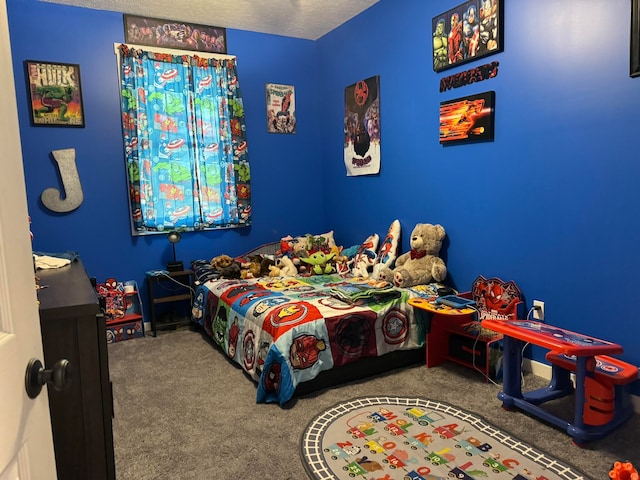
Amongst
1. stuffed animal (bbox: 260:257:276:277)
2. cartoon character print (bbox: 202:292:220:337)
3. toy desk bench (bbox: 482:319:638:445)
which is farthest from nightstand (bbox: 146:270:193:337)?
toy desk bench (bbox: 482:319:638:445)

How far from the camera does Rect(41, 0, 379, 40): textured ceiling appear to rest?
364 centimetres

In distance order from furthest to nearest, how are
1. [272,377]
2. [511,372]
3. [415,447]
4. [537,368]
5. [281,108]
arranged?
[281,108] → [537,368] → [272,377] → [511,372] → [415,447]

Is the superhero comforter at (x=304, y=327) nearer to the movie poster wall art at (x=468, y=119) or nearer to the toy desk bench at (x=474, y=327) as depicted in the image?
the toy desk bench at (x=474, y=327)

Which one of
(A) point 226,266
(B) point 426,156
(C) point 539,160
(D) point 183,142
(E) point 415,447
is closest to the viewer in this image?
(E) point 415,447

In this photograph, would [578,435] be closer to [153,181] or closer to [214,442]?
[214,442]

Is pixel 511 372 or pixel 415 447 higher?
pixel 511 372

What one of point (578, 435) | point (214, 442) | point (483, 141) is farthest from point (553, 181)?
point (214, 442)

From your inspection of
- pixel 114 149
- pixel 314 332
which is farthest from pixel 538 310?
pixel 114 149

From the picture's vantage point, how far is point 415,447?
205 centimetres

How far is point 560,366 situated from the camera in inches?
93.0

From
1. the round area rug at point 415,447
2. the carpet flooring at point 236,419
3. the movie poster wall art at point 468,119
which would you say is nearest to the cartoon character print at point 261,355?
the carpet flooring at point 236,419

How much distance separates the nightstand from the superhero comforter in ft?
2.04

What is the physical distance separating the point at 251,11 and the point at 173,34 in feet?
2.37

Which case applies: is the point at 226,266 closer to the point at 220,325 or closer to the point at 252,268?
the point at 252,268
